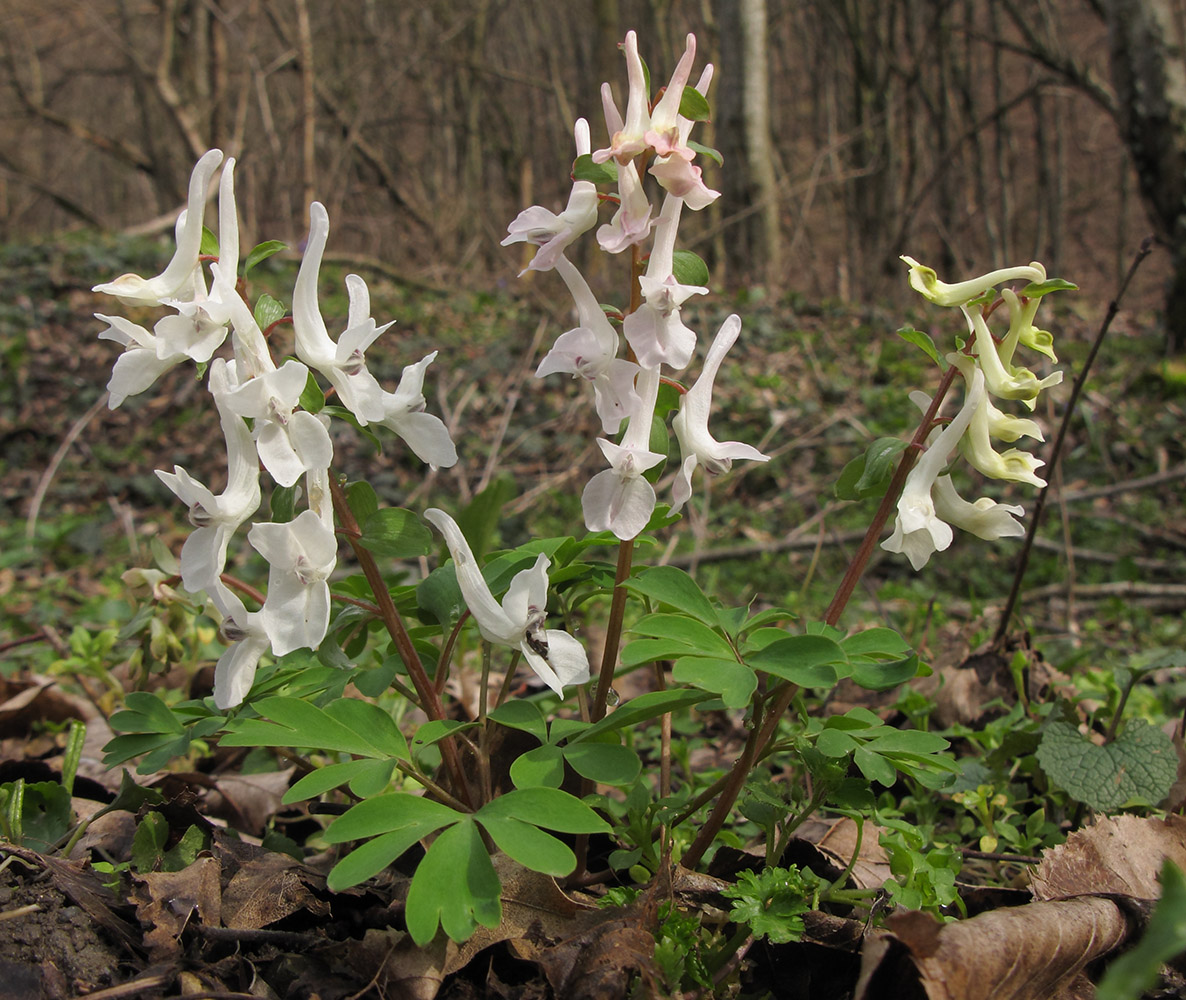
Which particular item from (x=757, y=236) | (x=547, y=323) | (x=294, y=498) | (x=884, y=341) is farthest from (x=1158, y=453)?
(x=294, y=498)

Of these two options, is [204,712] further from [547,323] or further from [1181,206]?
[1181,206]

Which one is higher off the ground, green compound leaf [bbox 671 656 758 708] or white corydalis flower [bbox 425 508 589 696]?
white corydalis flower [bbox 425 508 589 696]

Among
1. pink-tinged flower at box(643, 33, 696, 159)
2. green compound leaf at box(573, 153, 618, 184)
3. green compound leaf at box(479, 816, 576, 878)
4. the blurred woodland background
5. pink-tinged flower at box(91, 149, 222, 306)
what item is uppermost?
the blurred woodland background

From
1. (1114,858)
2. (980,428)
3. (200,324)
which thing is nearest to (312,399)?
(200,324)

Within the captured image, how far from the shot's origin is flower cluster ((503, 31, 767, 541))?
1.40 metres

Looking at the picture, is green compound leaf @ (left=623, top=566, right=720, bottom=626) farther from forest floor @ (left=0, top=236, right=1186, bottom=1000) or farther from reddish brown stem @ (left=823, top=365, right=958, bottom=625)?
forest floor @ (left=0, top=236, right=1186, bottom=1000)

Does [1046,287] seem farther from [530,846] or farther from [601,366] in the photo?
[530,846]

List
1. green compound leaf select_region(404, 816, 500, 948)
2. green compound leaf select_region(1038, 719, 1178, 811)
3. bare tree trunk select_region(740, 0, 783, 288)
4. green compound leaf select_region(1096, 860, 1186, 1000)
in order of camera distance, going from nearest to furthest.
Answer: green compound leaf select_region(1096, 860, 1186, 1000), green compound leaf select_region(404, 816, 500, 948), green compound leaf select_region(1038, 719, 1178, 811), bare tree trunk select_region(740, 0, 783, 288)

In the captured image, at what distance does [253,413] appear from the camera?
1.31m

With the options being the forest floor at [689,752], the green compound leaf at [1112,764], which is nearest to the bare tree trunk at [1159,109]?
the forest floor at [689,752]

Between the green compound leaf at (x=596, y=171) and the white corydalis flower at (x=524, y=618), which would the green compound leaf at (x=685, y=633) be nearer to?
the white corydalis flower at (x=524, y=618)

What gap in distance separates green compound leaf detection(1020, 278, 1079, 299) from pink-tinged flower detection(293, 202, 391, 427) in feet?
3.39

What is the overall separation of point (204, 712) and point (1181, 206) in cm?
773

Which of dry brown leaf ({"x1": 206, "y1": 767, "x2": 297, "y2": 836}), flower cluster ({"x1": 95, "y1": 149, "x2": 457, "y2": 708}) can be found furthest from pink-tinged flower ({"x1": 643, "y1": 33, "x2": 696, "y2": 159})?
dry brown leaf ({"x1": 206, "y1": 767, "x2": 297, "y2": 836})
